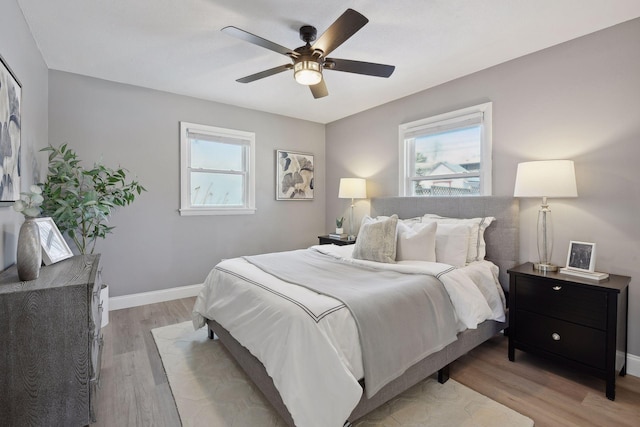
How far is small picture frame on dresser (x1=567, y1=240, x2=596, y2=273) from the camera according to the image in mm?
2289

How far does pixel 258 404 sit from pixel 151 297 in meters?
2.50

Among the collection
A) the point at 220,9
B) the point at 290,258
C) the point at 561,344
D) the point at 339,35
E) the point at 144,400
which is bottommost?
the point at 144,400

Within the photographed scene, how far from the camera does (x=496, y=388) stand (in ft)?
6.90

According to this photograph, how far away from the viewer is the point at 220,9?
2174 mm

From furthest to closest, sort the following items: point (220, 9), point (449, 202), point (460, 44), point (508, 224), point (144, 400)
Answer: point (449, 202)
point (508, 224)
point (460, 44)
point (220, 9)
point (144, 400)

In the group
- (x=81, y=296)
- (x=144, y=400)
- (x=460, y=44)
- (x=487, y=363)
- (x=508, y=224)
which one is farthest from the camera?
(x=508, y=224)

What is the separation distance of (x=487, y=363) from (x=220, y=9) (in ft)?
11.0

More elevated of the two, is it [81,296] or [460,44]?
[460,44]

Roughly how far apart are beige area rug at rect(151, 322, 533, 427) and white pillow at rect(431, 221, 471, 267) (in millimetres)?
992

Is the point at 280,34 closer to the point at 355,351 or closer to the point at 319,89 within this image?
the point at 319,89

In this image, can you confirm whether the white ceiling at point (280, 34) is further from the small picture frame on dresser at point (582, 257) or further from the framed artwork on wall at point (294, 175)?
the small picture frame on dresser at point (582, 257)

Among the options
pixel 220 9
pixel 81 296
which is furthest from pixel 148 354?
pixel 220 9

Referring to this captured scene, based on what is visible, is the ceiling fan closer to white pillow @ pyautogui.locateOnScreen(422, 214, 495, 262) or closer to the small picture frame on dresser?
white pillow @ pyautogui.locateOnScreen(422, 214, 495, 262)

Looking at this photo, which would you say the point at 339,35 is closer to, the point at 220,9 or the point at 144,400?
the point at 220,9
